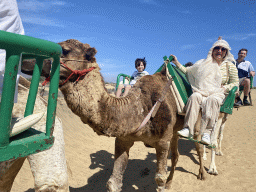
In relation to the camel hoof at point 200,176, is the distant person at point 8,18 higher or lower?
higher

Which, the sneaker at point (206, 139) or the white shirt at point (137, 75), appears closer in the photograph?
the sneaker at point (206, 139)

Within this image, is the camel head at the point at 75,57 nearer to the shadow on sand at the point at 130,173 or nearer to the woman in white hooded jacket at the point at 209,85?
the woman in white hooded jacket at the point at 209,85

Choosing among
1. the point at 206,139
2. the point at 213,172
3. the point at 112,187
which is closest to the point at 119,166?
the point at 112,187

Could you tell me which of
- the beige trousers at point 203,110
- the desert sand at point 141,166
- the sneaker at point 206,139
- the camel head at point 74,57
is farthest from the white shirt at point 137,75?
the camel head at point 74,57

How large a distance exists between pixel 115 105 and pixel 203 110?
1.58 m

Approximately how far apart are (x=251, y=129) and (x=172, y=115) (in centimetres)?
890

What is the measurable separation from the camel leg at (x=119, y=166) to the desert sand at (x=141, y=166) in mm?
727

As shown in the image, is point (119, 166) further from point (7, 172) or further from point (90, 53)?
point (90, 53)

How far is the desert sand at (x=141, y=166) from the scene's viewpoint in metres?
→ 4.26

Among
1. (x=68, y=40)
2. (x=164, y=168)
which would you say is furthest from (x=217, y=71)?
(x=68, y=40)

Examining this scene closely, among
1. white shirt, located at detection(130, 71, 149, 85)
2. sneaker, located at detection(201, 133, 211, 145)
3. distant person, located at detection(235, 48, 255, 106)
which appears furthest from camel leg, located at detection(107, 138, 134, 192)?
distant person, located at detection(235, 48, 255, 106)

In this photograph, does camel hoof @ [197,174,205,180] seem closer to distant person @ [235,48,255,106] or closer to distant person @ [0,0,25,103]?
distant person @ [235,48,255,106]

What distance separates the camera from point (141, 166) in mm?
5488

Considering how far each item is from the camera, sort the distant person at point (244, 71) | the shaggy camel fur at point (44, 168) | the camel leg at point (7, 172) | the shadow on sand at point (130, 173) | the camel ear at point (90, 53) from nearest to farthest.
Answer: the shaggy camel fur at point (44, 168)
the camel leg at point (7, 172)
the camel ear at point (90, 53)
the shadow on sand at point (130, 173)
the distant person at point (244, 71)
